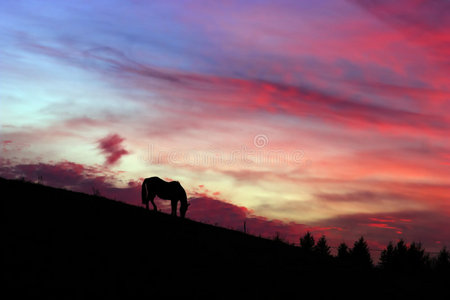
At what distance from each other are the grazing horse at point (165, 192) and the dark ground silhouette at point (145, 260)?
441cm

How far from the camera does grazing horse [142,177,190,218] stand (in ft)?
109

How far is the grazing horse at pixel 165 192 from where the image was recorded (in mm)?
33312

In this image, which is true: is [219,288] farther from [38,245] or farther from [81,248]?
[38,245]

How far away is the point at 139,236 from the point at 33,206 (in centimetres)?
531

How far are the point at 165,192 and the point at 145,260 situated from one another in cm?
1565

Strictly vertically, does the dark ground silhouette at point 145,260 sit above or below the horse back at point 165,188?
below

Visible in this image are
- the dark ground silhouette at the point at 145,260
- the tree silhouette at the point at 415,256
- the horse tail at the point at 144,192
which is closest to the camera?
the dark ground silhouette at the point at 145,260

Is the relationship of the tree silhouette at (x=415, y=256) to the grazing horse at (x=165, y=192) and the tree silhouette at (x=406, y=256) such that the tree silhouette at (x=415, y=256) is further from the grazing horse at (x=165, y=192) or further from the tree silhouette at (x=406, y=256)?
the grazing horse at (x=165, y=192)

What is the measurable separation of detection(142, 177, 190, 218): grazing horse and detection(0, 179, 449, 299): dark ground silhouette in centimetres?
441

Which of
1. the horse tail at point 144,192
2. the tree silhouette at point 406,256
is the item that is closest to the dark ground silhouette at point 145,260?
the horse tail at point 144,192

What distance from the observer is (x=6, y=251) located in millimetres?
16516

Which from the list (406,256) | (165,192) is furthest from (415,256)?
(165,192)

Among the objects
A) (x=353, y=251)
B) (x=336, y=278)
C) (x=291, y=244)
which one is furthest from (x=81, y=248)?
(x=353, y=251)

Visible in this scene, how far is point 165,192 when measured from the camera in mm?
34438
